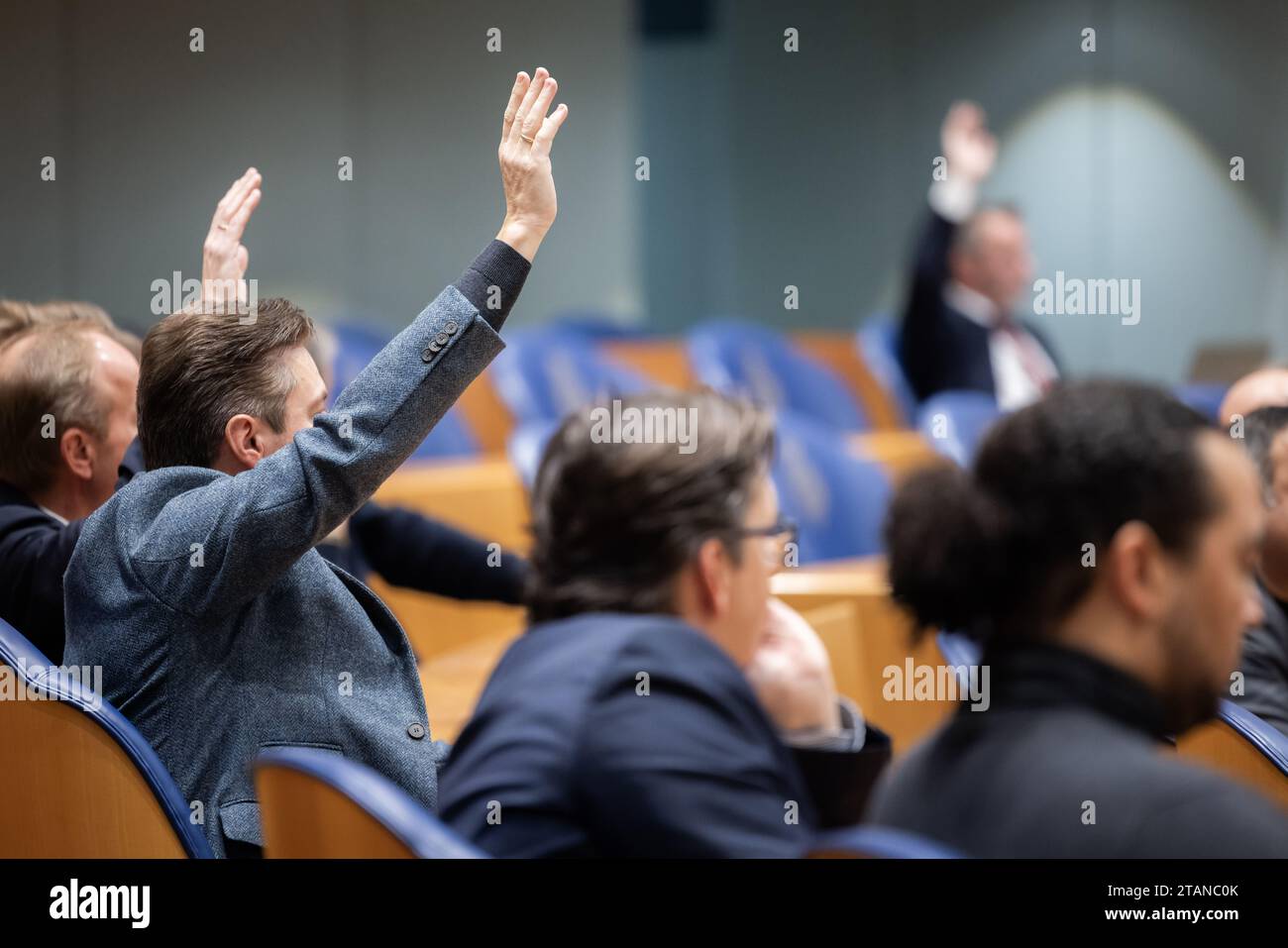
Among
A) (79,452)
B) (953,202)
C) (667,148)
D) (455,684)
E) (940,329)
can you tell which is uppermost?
(667,148)

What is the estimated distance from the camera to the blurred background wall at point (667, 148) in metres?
6.64

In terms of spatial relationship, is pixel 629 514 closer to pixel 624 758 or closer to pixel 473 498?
pixel 624 758

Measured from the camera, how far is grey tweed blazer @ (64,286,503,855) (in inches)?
56.3

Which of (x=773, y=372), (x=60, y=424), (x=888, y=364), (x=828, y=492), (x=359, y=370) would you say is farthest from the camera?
(x=888, y=364)

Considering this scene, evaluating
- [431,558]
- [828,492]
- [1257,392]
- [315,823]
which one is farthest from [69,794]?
[828,492]

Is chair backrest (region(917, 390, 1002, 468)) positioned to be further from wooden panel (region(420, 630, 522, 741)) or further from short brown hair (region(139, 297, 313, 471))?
short brown hair (region(139, 297, 313, 471))

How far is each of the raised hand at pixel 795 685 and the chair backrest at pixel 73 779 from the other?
1.98ft

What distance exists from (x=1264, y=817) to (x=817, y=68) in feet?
26.9

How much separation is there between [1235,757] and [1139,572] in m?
0.81

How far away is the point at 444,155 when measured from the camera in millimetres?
7398

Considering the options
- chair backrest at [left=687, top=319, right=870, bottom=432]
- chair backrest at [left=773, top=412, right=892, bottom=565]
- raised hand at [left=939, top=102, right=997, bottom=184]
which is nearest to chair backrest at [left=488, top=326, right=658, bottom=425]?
chair backrest at [left=687, top=319, right=870, bottom=432]

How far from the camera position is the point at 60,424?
193cm
